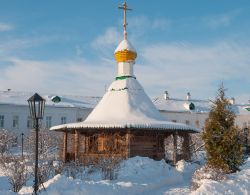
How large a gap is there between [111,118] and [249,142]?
1668 centimetres

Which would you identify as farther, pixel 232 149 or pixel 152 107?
pixel 152 107

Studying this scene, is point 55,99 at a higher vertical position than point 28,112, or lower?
higher

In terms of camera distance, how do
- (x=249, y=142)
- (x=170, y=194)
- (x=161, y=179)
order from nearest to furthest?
1. (x=170, y=194)
2. (x=161, y=179)
3. (x=249, y=142)

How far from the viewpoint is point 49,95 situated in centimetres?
4681

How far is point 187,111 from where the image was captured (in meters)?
50.6

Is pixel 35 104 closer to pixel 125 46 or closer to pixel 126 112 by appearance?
pixel 126 112

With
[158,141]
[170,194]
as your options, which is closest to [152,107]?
[158,141]

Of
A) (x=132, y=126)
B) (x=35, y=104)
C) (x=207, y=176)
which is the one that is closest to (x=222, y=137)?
(x=207, y=176)

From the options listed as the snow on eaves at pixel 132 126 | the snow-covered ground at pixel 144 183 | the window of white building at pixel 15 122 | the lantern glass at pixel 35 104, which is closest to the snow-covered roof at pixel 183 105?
the window of white building at pixel 15 122

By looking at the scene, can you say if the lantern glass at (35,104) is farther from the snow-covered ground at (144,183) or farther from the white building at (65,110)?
the white building at (65,110)

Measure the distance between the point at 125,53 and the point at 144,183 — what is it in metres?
10.9

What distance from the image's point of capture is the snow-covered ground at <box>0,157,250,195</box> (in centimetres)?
1180

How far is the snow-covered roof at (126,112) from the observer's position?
65.7 ft

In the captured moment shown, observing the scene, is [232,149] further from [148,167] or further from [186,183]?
[148,167]
